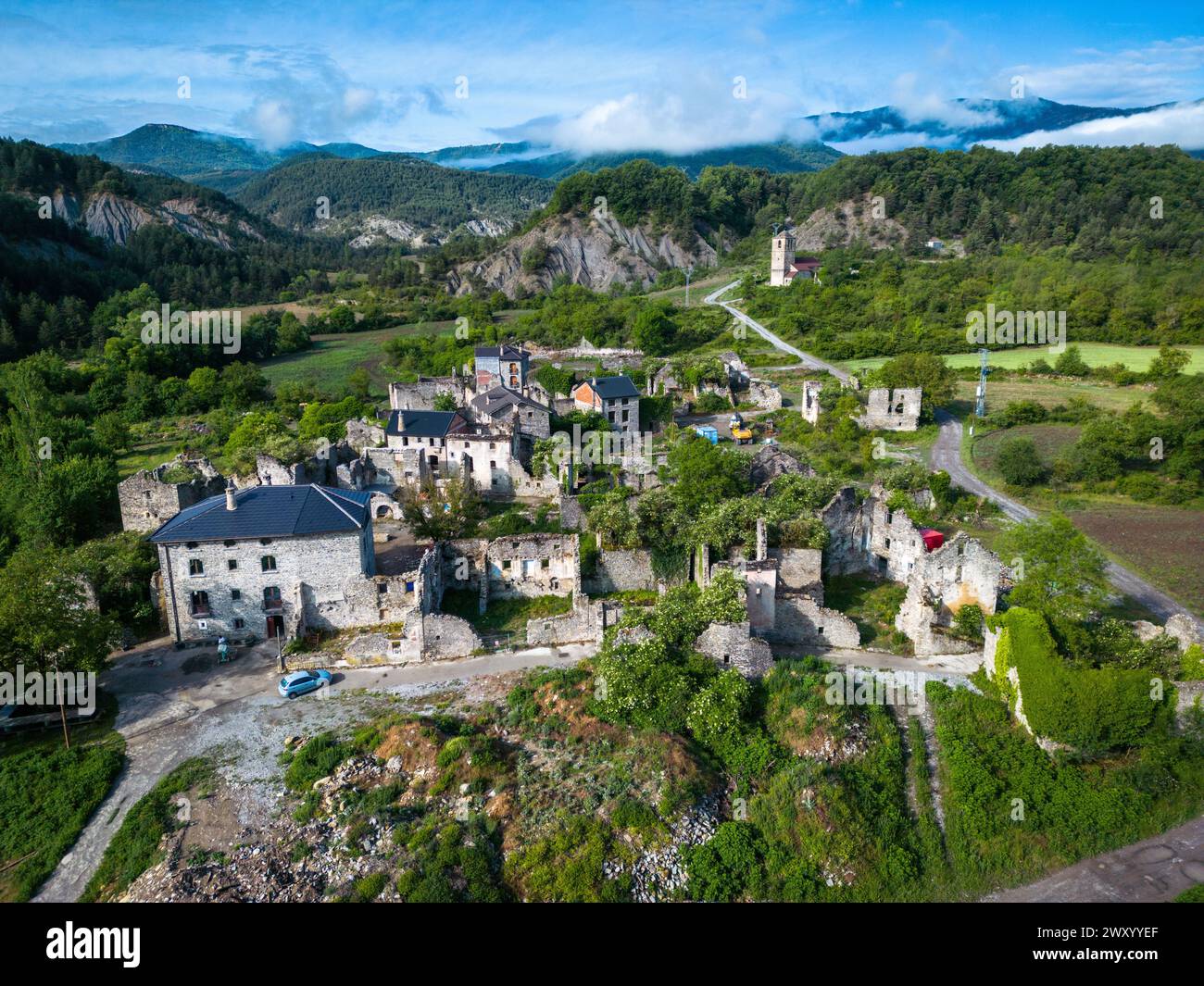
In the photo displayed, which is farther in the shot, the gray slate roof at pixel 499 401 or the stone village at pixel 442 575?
the gray slate roof at pixel 499 401

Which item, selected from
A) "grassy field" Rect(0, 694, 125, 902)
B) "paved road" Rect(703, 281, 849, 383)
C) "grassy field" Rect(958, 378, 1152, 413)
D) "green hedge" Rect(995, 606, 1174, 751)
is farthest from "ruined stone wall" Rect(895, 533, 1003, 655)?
"paved road" Rect(703, 281, 849, 383)

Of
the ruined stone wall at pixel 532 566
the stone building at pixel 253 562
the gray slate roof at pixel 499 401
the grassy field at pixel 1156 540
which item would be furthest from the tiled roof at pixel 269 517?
the grassy field at pixel 1156 540

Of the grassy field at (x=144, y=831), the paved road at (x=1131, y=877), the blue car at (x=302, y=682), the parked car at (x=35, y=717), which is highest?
the blue car at (x=302, y=682)

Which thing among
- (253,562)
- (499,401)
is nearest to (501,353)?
(499,401)

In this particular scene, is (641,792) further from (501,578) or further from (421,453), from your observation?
(421,453)

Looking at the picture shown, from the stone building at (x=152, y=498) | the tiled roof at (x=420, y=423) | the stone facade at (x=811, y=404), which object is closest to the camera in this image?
the stone building at (x=152, y=498)

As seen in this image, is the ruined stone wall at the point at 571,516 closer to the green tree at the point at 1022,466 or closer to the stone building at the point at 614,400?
the stone building at the point at 614,400
